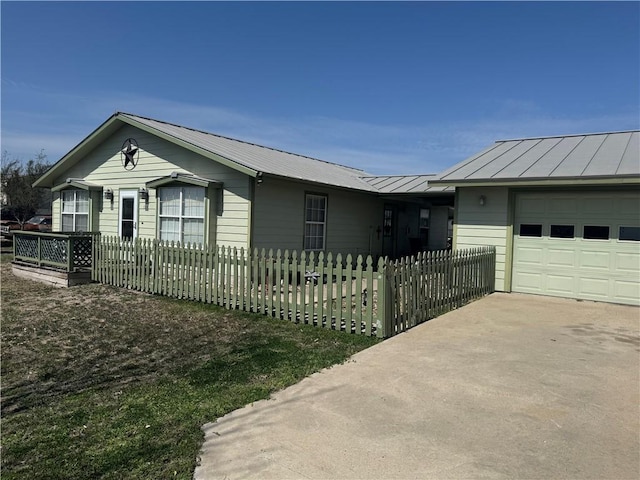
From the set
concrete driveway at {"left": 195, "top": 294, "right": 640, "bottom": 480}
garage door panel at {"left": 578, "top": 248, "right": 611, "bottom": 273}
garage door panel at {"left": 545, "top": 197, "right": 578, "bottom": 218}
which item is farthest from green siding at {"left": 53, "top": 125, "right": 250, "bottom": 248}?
garage door panel at {"left": 578, "top": 248, "right": 611, "bottom": 273}

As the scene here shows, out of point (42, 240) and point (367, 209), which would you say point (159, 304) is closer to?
point (42, 240)

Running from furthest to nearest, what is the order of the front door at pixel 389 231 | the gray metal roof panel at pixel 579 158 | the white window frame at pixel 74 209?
the front door at pixel 389 231
the white window frame at pixel 74 209
the gray metal roof panel at pixel 579 158

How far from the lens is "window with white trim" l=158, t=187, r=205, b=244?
12703 mm

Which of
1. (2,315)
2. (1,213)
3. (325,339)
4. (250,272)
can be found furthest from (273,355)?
(1,213)

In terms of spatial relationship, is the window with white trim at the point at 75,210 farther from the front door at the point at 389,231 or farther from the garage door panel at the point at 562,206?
the garage door panel at the point at 562,206

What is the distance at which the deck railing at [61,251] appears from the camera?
39.2 feet

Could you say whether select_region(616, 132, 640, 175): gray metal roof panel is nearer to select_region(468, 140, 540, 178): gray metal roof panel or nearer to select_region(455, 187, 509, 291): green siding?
select_region(468, 140, 540, 178): gray metal roof panel

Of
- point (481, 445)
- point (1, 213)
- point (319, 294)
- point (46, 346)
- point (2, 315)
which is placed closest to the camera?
point (481, 445)

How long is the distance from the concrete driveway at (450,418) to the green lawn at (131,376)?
34 centimetres

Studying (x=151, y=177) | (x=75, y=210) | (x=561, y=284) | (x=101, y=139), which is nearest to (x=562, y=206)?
(x=561, y=284)

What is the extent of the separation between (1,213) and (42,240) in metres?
30.9

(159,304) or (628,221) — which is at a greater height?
(628,221)

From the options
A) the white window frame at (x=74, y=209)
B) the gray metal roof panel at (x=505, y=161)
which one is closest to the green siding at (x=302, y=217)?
the gray metal roof panel at (x=505, y=161)

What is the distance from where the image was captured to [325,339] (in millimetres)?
6867
